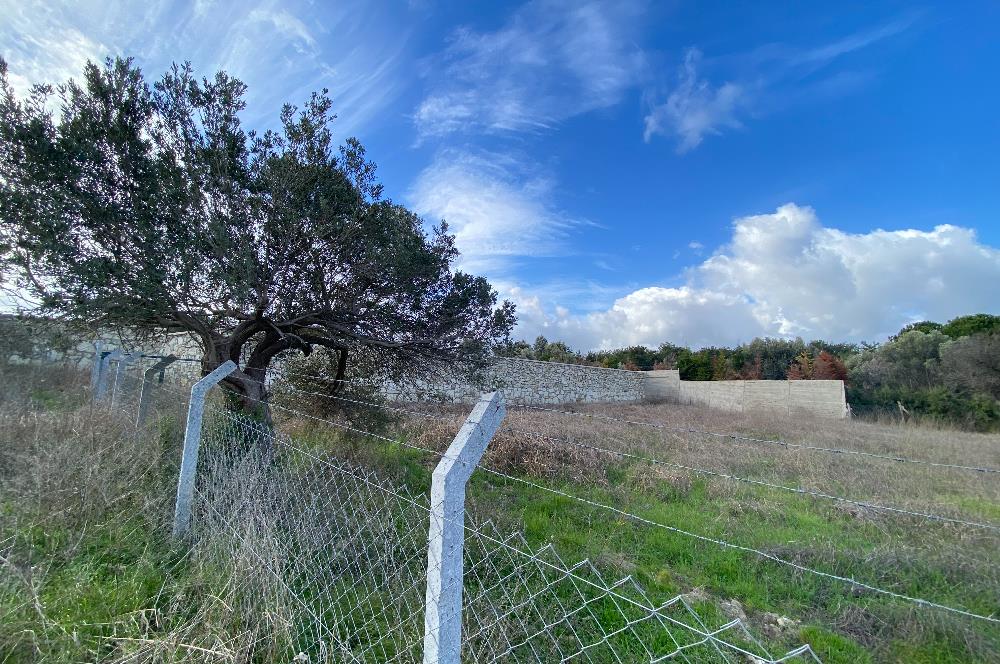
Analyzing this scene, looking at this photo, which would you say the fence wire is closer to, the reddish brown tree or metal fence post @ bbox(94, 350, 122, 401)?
metal fence post @ bbox(94, 350, 122, 401)

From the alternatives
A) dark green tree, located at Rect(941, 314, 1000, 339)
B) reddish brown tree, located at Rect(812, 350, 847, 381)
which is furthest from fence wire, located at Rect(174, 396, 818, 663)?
dark green tree, located at Rect(941, 314, 1000, 339)

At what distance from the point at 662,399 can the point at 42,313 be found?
86.1 feet

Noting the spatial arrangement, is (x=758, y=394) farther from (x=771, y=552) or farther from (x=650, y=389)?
(x=771, y=552)

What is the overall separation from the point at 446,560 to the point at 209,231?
4071 millimetres

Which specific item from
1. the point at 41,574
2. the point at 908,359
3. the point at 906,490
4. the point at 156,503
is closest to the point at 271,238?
the point at 156,503

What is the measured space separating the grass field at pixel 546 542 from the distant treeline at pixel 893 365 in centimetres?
229

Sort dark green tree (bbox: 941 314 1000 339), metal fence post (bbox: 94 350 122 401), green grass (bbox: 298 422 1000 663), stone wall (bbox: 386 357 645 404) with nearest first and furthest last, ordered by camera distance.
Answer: green grass (bbox: 298 422 1000 663)
metal fence post (bbox: 94 350 122 401)
stone wall (bbox: 386 357 645 404)
dark green tree (bbox: 941 314 1000 339)

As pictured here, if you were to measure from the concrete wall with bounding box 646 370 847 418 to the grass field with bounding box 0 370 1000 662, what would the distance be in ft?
46.8

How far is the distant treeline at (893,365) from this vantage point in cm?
1819

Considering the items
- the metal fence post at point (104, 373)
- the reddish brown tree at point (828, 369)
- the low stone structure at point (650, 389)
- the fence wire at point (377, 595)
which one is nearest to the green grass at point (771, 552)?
the fence wire at point (377, 595)

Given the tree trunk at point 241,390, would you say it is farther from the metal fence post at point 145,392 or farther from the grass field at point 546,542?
the grass field at point 546,542

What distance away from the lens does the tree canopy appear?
172 inches

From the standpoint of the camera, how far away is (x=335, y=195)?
16.1 feet

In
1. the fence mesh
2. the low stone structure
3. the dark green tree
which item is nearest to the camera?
the fence mesh
